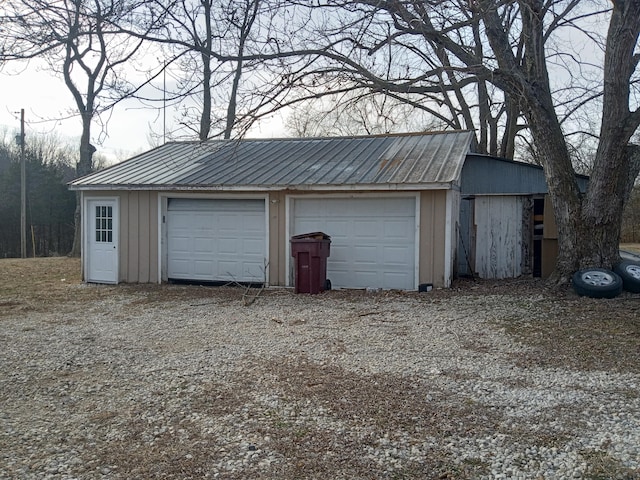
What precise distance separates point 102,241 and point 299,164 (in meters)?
4.69

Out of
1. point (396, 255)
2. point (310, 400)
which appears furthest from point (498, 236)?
point (310, 400)

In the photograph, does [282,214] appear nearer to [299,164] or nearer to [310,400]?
[299,164]

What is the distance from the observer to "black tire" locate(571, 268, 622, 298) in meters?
8.55

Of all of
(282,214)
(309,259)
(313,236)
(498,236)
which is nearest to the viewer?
(309,259)

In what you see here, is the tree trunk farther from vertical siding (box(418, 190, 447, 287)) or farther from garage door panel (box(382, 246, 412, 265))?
vertical siding (box(418, 190, 447, 287))

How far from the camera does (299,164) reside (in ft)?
39.2

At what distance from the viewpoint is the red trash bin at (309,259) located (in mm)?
10180

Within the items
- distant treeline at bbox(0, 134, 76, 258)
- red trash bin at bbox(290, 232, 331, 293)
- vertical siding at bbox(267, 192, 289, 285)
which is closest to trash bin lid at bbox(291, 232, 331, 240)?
red trash bin at bbox(290, 232, 331, 293)

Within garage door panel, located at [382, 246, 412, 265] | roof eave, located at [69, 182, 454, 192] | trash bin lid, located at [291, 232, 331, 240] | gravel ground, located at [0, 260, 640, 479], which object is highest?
roof eave, located at [69, 182, 454, 192]

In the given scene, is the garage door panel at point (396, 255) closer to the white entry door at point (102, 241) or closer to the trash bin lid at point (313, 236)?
the trash bin lid at point (313, 236)

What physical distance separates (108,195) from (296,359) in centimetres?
799

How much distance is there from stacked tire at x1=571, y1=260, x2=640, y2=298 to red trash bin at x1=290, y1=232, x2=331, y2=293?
169 inches

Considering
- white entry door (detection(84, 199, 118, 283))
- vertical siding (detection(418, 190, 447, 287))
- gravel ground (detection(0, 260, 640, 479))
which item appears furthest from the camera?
white entry door (detection(84, 199, 118, 283))

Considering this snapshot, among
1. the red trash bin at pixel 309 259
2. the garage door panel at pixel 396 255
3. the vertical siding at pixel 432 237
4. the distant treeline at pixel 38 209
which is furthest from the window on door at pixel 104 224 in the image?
the distant treeline at pixel 38 209
